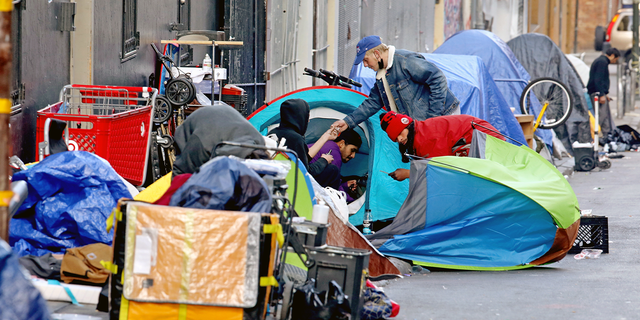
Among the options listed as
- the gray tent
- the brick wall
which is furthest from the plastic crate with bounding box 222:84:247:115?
the brick wall

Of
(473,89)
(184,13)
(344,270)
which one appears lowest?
(344,270)

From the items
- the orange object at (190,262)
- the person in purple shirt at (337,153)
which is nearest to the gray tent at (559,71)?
the person in purple shirt at (337,153)

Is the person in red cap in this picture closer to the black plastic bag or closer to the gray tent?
the black plastic bag

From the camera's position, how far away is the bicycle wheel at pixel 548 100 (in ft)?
39.4

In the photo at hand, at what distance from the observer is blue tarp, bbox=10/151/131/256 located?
15.5ft

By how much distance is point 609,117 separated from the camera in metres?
15.5

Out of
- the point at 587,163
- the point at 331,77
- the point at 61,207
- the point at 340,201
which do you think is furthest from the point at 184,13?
the point at 587,163

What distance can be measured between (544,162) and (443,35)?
1547 centimetres

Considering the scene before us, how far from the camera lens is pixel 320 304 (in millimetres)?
4070

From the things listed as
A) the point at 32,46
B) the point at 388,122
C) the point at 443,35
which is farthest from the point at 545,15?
the point at 32,46

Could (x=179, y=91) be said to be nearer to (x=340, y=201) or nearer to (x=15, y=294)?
(x=340, y=201)

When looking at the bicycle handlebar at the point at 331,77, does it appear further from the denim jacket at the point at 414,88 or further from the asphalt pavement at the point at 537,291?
the asphalt pavement at the point at 537,291

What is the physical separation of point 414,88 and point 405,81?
4.7 inches

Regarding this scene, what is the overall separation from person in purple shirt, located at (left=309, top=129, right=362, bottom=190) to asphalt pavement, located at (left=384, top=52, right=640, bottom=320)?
1.50 metres
